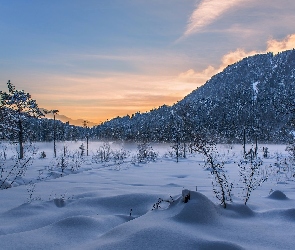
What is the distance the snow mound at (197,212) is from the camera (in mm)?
2744

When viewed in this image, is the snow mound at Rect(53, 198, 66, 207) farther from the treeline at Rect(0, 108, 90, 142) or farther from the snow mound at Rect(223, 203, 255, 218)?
the treeline at Rect(0, 108, 90, 142)

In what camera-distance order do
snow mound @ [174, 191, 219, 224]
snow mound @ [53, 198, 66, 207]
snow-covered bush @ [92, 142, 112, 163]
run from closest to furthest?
snow mound @ [174, 191, 219, 224] < snow mound @ [53, 198, 66, 207] < snow-covered bush @ [92, 142, 112, 163]

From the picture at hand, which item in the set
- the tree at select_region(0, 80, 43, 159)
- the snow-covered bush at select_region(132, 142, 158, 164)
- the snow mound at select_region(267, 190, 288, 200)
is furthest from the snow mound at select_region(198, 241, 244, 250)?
the tree at select_region(0, 80, 43, 159)

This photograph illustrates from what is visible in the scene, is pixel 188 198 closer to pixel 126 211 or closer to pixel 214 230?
pixel 214 230

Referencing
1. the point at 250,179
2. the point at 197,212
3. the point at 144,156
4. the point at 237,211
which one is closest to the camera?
the point at 197,212

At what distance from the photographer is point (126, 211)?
3.68 m

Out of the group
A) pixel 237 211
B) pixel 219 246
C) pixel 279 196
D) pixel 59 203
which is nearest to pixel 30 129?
pixel 59 203

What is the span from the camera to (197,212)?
2.82m

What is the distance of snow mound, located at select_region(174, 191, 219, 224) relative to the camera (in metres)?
2.74

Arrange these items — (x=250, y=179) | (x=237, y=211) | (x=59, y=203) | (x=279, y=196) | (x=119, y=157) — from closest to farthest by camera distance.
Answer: (x=237, y=211)
(x=59, y=203)
(x=279, y=196)
(x=250, y=179)
(x=119, y=157)

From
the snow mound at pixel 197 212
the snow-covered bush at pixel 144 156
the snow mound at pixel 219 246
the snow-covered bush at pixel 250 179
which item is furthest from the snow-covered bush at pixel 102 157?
the snow mound at pixel 219 246

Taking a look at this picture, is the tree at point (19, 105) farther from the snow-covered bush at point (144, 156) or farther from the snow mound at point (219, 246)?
the snow mound at point (219, 246)

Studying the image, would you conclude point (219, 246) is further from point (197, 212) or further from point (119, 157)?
point (119, 157)

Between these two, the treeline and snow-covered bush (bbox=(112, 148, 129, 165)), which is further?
the treeline
